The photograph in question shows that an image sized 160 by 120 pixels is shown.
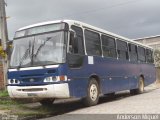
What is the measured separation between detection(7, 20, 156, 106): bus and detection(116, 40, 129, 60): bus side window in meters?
2.30

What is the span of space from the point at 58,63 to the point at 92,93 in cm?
256

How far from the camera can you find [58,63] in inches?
493

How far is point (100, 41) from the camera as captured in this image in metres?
16.0

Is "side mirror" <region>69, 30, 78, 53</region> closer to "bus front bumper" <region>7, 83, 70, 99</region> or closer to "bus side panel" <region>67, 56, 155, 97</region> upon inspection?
"bus side panel" <region>67, 56, 155, 97</region>

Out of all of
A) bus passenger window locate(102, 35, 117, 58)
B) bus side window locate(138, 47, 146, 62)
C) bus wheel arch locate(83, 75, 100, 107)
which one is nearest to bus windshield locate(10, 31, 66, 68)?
bus wheel arch locate(83, 75, 100, 107)

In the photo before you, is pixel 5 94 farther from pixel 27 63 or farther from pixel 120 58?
pixel 120 58

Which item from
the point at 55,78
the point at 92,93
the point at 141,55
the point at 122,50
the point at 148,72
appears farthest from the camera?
the point at 148,72

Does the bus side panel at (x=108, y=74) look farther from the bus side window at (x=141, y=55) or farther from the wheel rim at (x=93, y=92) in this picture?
the wheel rim at (x=93, y=92)

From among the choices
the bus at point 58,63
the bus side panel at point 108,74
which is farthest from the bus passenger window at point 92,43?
the bus side panel at point 108,74

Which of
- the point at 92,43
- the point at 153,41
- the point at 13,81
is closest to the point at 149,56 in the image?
the point at 92,43

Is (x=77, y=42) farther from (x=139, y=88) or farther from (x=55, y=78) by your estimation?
(x=139, y=88)

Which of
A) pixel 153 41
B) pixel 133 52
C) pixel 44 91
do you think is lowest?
pixel 44 91

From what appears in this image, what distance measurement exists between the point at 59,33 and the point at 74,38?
1.72 ft

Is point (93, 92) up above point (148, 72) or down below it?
below
